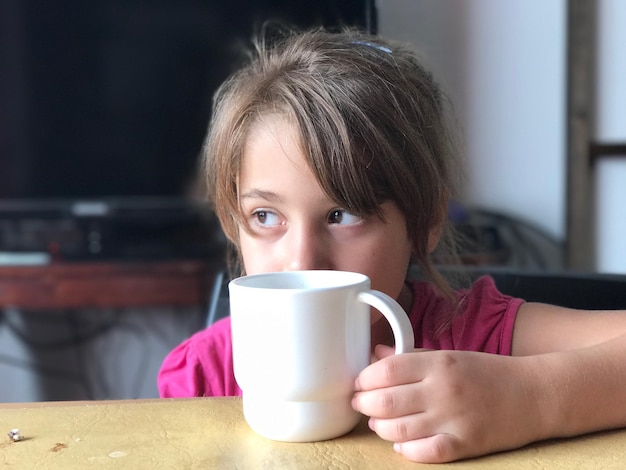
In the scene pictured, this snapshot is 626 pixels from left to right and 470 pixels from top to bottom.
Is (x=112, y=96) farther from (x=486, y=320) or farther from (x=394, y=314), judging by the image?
(x=394, y=314)

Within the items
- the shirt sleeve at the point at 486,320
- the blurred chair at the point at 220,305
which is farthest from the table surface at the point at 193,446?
the blurred chair at the point at 220,305

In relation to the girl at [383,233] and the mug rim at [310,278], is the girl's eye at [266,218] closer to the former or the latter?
the girl at [383,233]

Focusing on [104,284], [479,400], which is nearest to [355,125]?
[479,400]

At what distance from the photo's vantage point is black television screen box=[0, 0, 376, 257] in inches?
69.6

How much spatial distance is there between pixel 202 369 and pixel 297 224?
0.82 feet

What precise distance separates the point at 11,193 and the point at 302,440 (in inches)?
63.0

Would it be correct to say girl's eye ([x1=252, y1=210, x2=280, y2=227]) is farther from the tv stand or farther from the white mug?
the tv stand

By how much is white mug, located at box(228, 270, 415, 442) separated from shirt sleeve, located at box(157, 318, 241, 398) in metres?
0.32

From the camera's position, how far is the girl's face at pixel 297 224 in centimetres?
65

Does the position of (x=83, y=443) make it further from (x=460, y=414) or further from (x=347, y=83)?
(x=347, y=83)

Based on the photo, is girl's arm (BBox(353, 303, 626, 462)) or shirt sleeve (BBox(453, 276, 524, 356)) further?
shirt sleeve (BBox(453, 276, 524, 356))

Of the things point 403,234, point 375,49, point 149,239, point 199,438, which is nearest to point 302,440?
point 199,438

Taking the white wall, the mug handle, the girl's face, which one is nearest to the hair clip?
the girl's face

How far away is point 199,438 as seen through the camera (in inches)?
17.6
